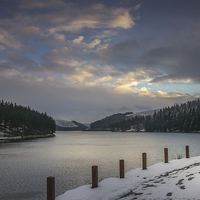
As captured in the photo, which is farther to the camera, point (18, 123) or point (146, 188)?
point (18, 123)

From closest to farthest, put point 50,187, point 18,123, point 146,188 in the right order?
point 50,187 < point 146,188 < point 18,123

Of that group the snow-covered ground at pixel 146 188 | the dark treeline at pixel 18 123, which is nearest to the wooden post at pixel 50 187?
the snow-covered ground at pixel 146 188

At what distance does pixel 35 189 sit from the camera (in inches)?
685

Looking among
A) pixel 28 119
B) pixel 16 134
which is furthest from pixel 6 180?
pixel 28 119

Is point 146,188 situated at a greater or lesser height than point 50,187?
lesser

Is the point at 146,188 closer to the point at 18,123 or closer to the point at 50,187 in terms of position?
the point at 50,187

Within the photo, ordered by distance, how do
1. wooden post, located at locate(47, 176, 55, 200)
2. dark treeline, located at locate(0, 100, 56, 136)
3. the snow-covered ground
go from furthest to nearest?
dark treeline, located at locate(0, 100, 56, 136)
the snow-covered ground
wooden post, located at locate(47, 176, 55, 200)

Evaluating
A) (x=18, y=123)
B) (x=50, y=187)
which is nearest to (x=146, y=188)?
(x=50, y=187)

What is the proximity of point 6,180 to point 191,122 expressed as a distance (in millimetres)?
204263

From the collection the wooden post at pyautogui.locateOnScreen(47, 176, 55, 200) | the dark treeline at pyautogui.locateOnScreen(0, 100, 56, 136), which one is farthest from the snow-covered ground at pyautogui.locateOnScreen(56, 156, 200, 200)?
the dark treeline at pyautogui.locateOnScreen(0, 100, 56, 136)

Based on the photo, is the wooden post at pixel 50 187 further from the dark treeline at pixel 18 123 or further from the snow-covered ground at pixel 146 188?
the dark treeline at pixel 18 123

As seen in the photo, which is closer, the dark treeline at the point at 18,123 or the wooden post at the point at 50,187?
the wooden post at the point at 50,187

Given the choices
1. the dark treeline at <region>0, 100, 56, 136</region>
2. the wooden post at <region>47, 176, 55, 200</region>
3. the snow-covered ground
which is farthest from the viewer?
the dark treeline at <region>0, 100, 56, 136</region>

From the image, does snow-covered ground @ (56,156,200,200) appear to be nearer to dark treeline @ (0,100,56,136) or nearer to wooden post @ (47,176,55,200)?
wooden post @ (47,176,55,200)
